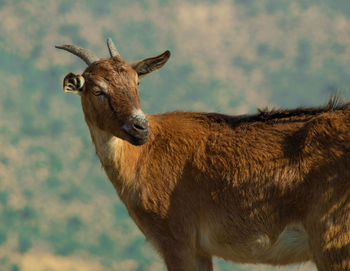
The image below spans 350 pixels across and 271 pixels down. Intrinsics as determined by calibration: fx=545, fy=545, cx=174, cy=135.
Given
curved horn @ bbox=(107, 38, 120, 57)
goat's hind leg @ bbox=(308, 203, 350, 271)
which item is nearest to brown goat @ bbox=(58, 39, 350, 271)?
goat's hind leg @ bbox=(308, 203, 350, 271)

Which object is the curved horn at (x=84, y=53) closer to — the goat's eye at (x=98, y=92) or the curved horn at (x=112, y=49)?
the curved horn at (x=112, y=49)

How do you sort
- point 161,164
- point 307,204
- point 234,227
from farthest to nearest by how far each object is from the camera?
1. point 161,164
2. point 234,227
3. point 307,204

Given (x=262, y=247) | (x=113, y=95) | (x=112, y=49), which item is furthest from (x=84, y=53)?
(x=262, y=247)

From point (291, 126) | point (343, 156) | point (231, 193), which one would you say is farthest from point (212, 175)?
point (343, 156)

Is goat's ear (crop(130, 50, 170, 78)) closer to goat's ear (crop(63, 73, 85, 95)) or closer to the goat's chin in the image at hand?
goat's ear (crop(63, 73, 85, 95))

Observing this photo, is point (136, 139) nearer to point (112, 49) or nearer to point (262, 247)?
point (112, 49)

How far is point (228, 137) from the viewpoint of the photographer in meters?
9.06

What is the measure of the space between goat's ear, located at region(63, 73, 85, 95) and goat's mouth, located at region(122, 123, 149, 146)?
3.84 feet

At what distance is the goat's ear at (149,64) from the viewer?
948cm

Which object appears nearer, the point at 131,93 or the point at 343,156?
the point at 343,156

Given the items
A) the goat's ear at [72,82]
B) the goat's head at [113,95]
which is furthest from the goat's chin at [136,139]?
the goat's ear at [72,82]

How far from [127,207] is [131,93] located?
1956 mm

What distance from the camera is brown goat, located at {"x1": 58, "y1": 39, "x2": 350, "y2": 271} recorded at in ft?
26.3

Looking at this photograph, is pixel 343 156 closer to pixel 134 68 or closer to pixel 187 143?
pixel 187 143
